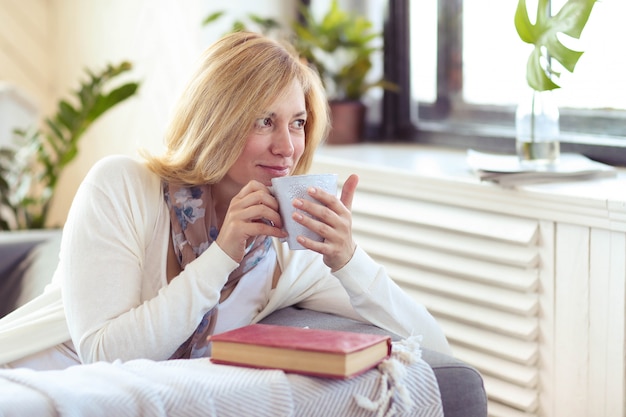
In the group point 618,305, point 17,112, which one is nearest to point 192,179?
point 618,305

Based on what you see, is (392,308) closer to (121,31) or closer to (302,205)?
(302,205)

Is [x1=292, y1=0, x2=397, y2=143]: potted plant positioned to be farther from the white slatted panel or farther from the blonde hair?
the blonde hair

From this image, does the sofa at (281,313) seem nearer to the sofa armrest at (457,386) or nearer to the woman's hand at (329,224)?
the sofa armrest at (457,386)

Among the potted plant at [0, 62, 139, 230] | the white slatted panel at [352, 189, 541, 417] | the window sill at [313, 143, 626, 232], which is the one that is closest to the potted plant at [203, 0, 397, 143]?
the window sill at [313, 143, 626, 232]

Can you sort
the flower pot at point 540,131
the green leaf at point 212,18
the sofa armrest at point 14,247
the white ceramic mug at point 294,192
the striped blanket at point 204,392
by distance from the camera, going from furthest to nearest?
the green leaf at point 212,18 < the sofa armrest at point 14,247 < the flower pot at point 540,131 < the white ceramic mug at point 294,192 < the striped blanket at point 204,392

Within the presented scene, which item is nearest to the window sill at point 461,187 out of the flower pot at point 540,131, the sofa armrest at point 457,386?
the flower pot at point 540,131

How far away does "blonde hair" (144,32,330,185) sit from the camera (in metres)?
1.51

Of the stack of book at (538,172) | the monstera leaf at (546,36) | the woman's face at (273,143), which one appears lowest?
the stack of book at (538,172)

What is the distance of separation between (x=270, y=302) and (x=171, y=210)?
25cm

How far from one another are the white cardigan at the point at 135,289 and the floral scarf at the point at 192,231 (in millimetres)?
20

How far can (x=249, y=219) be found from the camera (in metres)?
1.40

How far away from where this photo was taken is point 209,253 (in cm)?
143

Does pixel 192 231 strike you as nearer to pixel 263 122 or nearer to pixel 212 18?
pixel 263 122

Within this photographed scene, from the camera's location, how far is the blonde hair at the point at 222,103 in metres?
1.51
